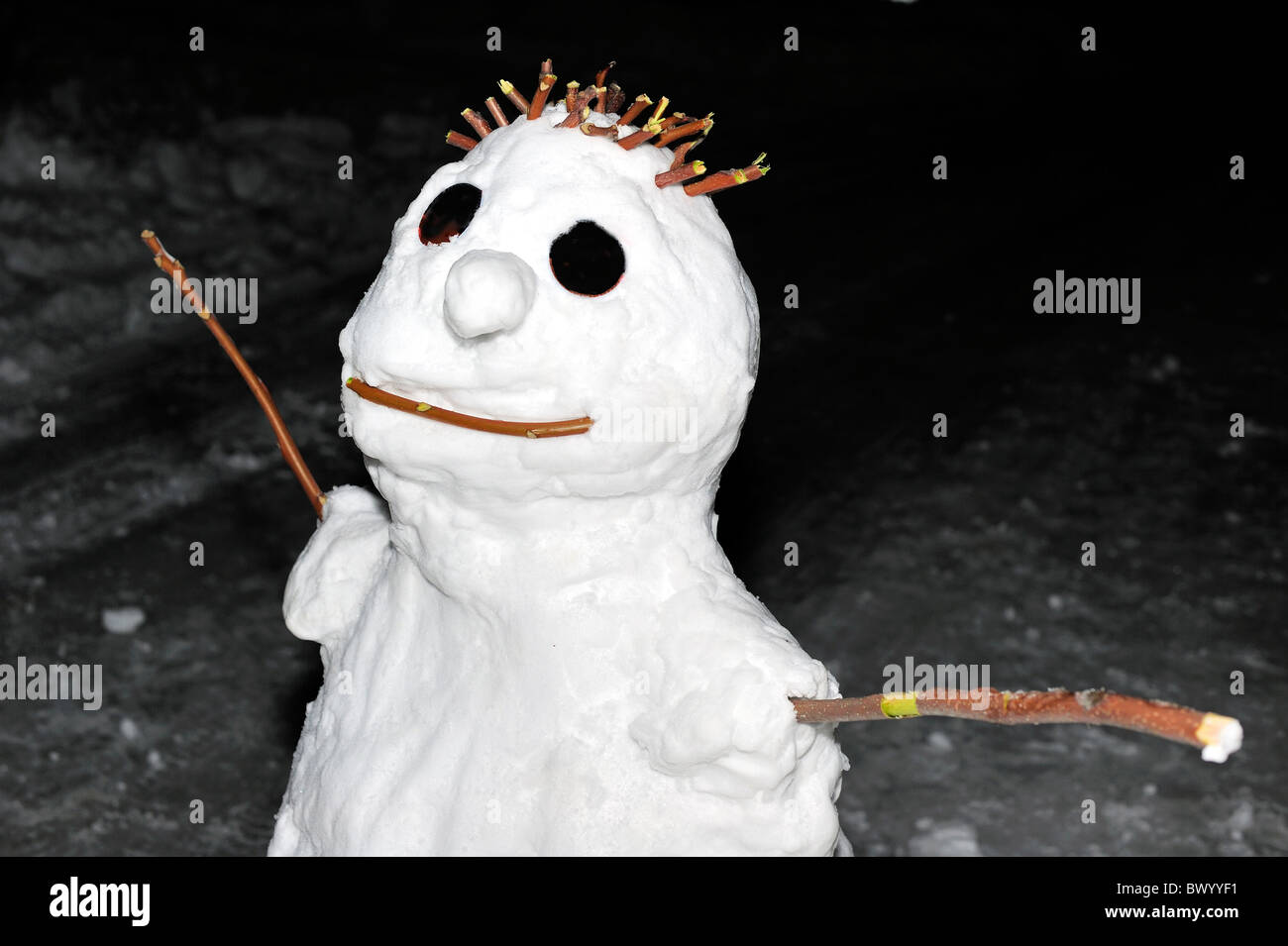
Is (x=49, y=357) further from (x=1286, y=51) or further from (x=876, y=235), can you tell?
(x=1286, y=51)

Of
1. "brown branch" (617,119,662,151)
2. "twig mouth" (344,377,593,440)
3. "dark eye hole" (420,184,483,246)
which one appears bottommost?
"twig mouth" (344,377,593,440)

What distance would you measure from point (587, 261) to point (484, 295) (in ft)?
0.41

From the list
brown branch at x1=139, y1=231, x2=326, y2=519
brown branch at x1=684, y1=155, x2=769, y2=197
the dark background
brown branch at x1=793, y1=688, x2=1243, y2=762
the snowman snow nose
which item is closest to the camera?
brown branch at x1=793, y1=688, x2=1243, y2=762

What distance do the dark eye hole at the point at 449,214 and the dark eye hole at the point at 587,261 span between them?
100mm

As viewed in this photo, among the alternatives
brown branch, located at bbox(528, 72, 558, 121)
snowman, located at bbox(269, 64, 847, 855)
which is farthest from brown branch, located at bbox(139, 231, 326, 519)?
brown branch, located at bbox(528, 72, 558, 121)

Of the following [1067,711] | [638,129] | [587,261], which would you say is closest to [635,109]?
[638,129]

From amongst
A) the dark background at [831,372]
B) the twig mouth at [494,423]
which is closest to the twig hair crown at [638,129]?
the twig mouth at [494,423]

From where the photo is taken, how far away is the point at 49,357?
3199mm

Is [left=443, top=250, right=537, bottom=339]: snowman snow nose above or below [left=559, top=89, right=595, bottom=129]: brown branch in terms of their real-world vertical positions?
below

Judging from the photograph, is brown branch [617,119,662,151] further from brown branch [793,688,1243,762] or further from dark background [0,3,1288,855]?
dark background [0,3,1288,855]

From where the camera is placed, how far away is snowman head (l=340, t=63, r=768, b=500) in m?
1.62

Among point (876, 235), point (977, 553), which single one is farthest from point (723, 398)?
point (876, 235)

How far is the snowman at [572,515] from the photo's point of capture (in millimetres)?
1626

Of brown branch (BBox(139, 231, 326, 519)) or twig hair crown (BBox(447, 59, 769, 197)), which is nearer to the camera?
twig hair crown (BBox(447, 59, 769, 197))
